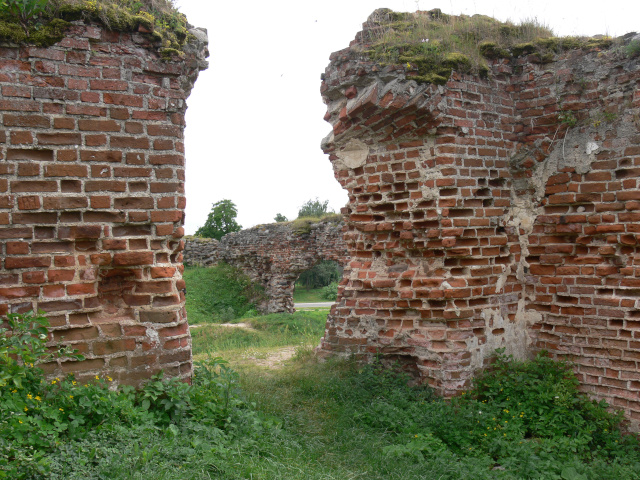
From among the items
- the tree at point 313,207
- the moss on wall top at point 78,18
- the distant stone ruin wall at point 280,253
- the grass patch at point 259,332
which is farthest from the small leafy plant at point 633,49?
the tree at point 313,207

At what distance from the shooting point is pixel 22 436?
2.51 metres

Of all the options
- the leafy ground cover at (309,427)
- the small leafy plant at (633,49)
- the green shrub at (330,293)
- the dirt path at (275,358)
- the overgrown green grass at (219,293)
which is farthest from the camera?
the green shrub at (330,293)

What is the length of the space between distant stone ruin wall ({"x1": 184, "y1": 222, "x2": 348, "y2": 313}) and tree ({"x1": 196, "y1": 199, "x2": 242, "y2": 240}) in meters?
12.3

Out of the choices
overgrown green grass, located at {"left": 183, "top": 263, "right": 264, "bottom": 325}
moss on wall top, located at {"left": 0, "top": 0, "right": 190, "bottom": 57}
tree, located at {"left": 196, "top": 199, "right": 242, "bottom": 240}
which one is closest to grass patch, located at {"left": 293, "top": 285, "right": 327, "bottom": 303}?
tree, located at {"left": 196, "top": 199, "right": 242, "bottom": 240}

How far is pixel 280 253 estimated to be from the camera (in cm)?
1630

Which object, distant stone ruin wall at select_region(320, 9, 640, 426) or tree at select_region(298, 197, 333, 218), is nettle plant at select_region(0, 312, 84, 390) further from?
tree at select_region(298, 197, 333, 218)

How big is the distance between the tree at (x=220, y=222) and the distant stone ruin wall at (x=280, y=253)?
1233 centimetres

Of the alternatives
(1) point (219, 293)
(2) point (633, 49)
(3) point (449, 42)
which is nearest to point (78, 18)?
(3) point (449, 42)

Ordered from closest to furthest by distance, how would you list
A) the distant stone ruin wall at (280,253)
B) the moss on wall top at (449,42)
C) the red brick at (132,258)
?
the red brick at (132,258) → the moss on wall top at (449,42) → the distant stone ruin wall at (280,253)

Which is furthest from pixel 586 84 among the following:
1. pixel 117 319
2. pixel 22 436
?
pixel 22 436

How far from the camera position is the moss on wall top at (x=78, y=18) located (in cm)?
306

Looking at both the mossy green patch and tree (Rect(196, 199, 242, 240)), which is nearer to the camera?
the mossy green patch

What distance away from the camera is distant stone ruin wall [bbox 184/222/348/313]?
15.1 m

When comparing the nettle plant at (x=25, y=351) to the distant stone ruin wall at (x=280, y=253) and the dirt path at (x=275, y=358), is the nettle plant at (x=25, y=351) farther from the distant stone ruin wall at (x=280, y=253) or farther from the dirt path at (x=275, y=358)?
the distant stone ruin wall at (x=280, y=253)
